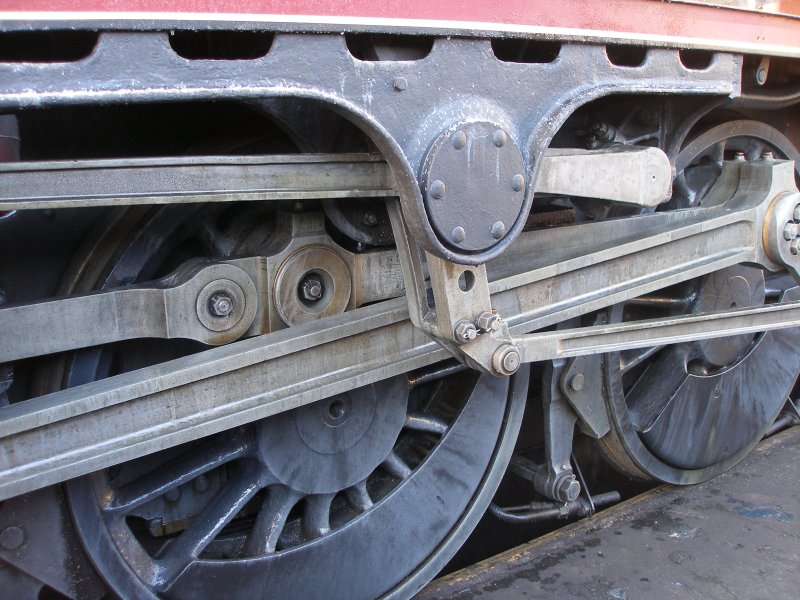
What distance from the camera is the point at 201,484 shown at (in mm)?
1678

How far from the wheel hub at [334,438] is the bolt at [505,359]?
0.38 meters

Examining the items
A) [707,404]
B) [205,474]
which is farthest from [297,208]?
[707,404]

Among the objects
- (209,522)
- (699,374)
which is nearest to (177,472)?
(209,522)

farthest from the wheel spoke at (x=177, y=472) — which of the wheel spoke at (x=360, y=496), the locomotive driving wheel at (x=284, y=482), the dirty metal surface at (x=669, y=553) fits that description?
the dirty metal surface at (x=669, y=553)

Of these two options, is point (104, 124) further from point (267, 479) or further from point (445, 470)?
point (445, 470)

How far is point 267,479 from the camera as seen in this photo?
63.4 inches

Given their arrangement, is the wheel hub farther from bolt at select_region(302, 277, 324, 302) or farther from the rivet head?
the rivet head

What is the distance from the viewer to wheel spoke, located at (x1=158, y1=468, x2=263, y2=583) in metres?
1.54

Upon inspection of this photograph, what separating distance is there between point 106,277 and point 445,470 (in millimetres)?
898

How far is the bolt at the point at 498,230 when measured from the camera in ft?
4.22

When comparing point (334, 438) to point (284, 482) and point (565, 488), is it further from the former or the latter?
A: point (565, 488)

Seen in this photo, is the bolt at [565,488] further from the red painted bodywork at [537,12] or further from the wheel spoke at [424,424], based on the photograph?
the red painted bodywork at [537,12]

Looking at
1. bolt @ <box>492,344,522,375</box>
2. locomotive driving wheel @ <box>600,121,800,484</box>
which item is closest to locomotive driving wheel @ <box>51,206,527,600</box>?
bolt @ <box>492,344,522,375</box>

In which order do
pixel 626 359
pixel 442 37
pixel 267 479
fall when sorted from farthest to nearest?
pixel 626 359 < pixel 267 479 < pixel 442 37
